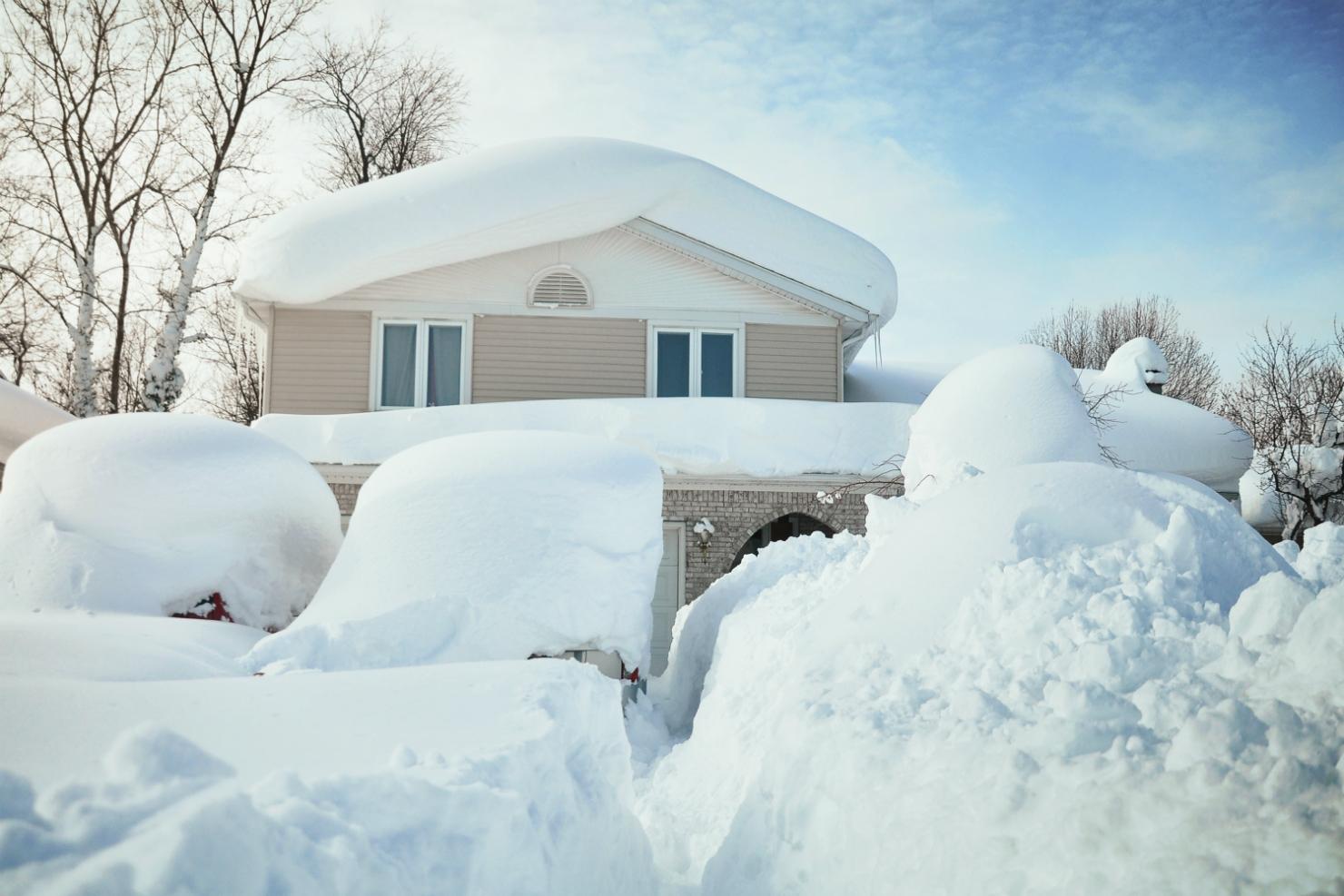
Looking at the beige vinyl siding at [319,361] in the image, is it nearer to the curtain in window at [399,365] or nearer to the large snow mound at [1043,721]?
the curtain in window at [399,365]

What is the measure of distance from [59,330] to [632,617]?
18.9 metres

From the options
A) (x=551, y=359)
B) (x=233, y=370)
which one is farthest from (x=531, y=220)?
(x=233, y=370)

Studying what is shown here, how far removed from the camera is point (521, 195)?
12.5 metres

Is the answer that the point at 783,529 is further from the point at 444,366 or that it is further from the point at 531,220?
the point at 531,220

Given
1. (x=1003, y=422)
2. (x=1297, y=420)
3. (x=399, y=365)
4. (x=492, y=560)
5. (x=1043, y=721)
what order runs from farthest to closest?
(x=1297, y=420) → (x=399, y=365) → (x=1003, y=422) → (x=492, y=560) → (x=1043, y=721)

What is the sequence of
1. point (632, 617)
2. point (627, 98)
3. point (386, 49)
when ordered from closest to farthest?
point (632, 617) < point (627, 98) < point (386, 49)

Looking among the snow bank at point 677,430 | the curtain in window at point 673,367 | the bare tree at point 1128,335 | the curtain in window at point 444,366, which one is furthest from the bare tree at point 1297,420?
the bare tree at point 1128,335

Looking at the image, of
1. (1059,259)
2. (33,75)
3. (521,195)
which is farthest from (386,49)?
(1059,259)

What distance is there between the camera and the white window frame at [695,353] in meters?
13.9

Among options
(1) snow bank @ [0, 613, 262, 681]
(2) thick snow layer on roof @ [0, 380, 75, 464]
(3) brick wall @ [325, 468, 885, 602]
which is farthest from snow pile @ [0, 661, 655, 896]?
(2) thick snow layer on roof @ [0, 380, 75, 464]

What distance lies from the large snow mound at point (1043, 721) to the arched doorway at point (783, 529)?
6.67 m

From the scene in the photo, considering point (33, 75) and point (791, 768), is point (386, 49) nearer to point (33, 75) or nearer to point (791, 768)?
point (33, 75)

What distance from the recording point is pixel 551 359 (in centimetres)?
1377

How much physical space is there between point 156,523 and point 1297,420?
16.0 metres
